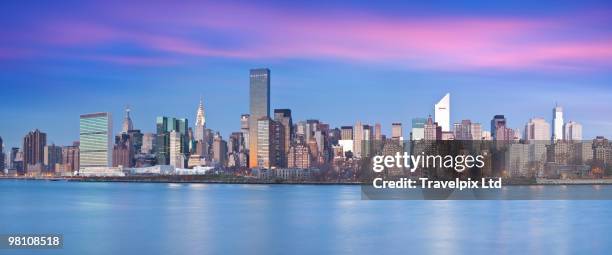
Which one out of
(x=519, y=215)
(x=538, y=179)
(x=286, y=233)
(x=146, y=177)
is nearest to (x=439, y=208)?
(x=519, y=215)

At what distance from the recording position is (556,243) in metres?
26.4

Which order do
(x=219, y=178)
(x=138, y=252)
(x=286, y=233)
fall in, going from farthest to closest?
(x=219, y=178) < (x=286, y=233) < (x=138, y=252)

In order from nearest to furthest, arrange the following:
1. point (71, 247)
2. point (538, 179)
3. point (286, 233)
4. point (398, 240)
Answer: point (71, 247) → point (398, 240) → point (286, 233) → point (538, 179)

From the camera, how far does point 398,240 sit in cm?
2714

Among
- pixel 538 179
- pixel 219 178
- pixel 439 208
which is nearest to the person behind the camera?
pixel 439 208

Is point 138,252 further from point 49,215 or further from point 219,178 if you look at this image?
point 219,178

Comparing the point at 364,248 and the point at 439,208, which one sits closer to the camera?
the point at 364,248

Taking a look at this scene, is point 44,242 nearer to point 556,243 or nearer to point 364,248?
point 364,248

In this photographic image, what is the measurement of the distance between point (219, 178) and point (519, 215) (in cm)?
11296

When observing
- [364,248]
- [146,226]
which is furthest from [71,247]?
[364,248]

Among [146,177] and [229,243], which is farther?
[146,177]

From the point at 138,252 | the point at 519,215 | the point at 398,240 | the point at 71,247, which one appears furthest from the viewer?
the point at 519,215

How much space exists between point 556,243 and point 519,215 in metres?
13.1

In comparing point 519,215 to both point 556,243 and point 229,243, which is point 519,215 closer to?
point 556,243
